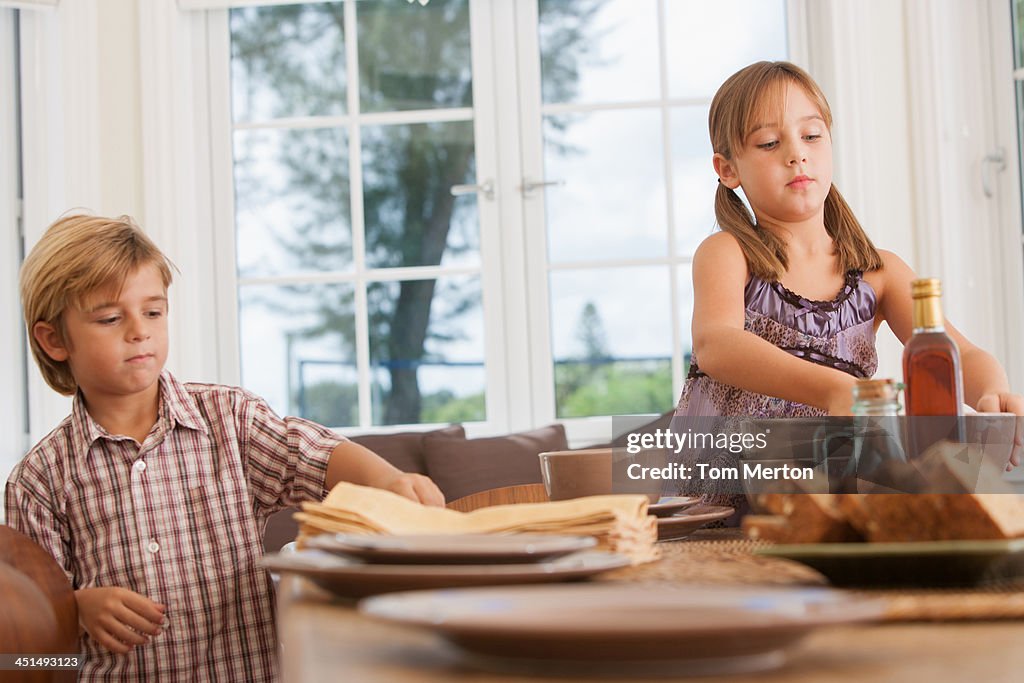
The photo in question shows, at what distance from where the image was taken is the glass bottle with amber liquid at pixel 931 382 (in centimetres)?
77

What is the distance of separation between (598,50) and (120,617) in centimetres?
239

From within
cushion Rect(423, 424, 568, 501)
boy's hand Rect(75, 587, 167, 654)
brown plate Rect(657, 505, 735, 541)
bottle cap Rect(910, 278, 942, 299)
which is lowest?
boy's hand Rect(75, 587, 167, 654)

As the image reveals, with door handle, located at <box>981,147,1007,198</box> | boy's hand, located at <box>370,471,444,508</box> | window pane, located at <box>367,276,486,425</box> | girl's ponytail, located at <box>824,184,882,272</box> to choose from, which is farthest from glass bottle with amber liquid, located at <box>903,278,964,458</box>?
door handle, located at <box>981,147,1007,198</box>

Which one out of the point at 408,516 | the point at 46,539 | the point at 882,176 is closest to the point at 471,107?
the point at 882,176

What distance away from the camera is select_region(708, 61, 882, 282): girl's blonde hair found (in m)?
1.53

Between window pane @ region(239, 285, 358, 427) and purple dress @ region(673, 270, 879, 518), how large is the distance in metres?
1.93

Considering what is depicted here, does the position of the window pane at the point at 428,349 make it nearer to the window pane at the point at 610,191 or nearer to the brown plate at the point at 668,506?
the window pane at the point at 610,191

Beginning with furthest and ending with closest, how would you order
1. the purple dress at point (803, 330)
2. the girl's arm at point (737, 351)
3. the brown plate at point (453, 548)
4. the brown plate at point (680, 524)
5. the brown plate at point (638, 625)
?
the purple dress at point (803, 330)
the girl's arm at point (737, 351)
the brown plate at point (680, 524)
the brown plate at point (453, 548)
the brown plate at point (638, 625)

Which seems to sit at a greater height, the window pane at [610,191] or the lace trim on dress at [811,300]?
the window pane at [610,191]

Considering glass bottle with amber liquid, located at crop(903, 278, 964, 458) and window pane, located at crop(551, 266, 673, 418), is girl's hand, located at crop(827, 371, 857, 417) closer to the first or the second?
glass bottle with amber liquid, located at crop(903, 278, 964, 458)

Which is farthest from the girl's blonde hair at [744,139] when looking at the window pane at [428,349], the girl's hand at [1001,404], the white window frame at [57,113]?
the white window frame at [57,113]

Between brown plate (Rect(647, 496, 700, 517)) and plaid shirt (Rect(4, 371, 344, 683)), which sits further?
plaid shirt (Rect(4, 371, 344, 683))

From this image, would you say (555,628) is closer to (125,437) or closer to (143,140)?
(125,437)

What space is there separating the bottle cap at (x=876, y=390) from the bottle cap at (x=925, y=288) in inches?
2.6
